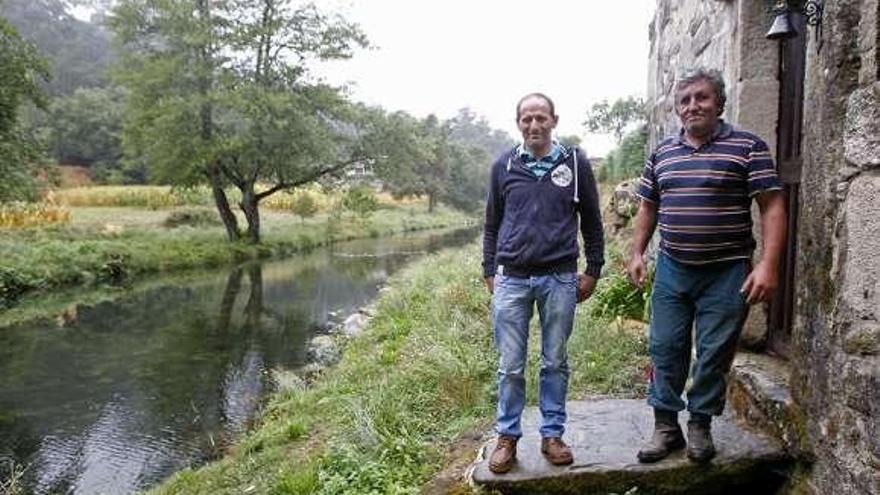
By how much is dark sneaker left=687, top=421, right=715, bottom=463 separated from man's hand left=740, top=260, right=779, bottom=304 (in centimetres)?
70

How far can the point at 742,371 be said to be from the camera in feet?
13.0

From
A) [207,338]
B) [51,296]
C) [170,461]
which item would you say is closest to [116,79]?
[51,296]

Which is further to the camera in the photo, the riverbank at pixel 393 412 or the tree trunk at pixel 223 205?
the tree trunk at pixel 223 205

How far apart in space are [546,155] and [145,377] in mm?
7707

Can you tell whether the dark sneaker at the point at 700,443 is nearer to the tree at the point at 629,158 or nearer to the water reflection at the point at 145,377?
the water reflection at the point at 145,377

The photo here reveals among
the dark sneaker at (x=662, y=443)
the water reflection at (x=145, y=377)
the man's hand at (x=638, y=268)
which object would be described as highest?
the man's hand at (x=638, y=268)

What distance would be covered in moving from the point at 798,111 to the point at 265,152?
73.1 feet

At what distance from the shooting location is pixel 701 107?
3.18 meters

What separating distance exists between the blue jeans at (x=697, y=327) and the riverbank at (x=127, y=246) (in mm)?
13679

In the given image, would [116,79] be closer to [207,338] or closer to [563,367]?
[207,338]

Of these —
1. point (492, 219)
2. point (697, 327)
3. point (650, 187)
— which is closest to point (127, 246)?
point (492, 219)

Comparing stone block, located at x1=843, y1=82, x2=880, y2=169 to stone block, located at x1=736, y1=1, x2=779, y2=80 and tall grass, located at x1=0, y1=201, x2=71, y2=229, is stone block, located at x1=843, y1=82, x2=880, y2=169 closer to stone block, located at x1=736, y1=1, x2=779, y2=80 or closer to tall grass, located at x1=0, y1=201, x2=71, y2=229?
stone block, located at x1=736, y1=1, x2=779, y2=80

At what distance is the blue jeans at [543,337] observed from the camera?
3516 mm

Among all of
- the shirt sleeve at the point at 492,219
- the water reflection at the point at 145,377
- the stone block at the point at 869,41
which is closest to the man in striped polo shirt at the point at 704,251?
the stone block at the point at 869,41
